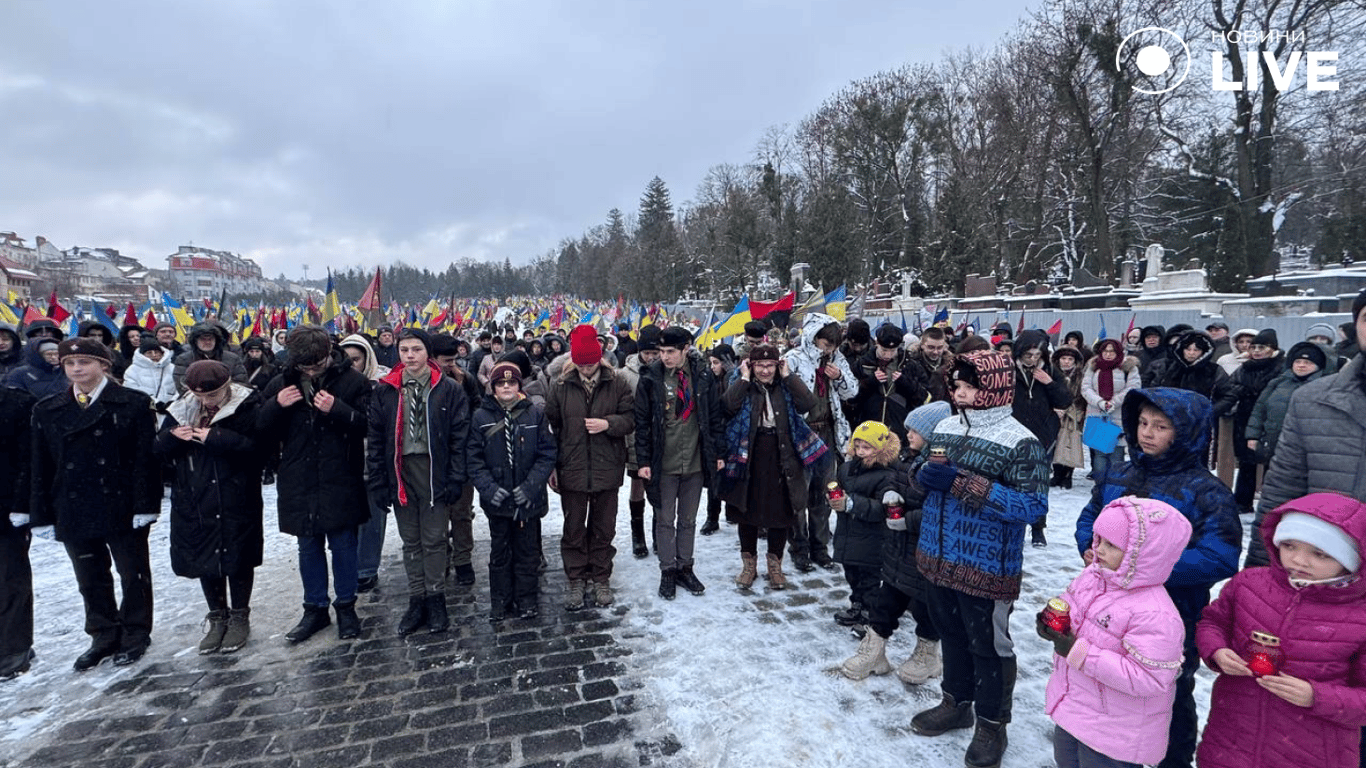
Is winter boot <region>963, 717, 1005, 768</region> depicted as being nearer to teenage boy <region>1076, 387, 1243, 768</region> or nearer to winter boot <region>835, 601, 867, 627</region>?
teenage boy <region>1076, 387, 1243, 768</region>

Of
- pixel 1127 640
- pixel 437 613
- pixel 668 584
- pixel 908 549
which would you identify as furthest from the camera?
pixel 668 584

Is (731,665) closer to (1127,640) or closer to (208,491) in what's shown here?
(1127,640)

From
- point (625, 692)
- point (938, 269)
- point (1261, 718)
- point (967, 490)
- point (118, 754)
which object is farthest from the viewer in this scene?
point (938, 269)

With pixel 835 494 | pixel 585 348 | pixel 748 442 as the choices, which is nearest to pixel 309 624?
pixel 585 348

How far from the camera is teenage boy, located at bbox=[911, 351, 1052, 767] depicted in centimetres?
280

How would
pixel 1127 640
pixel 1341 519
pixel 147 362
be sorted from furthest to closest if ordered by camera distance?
pixel 147 362, pixel 1127 640, pixel 1341 519

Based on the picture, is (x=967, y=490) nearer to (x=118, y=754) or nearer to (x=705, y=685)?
(x=705, y=685)

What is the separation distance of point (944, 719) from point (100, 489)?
5225 mm

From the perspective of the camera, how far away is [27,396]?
13.1 ft

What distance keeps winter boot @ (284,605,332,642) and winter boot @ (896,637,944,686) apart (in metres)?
3.95

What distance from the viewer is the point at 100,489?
3938mm

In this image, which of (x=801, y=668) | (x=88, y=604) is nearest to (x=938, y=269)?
(x=801, y=668)

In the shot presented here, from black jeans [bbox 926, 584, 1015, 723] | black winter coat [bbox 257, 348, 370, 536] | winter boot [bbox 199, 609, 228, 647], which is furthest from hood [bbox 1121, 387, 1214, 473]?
winter boot [bbox 199, 609, 228, 647]

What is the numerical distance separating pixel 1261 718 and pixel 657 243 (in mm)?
60572
